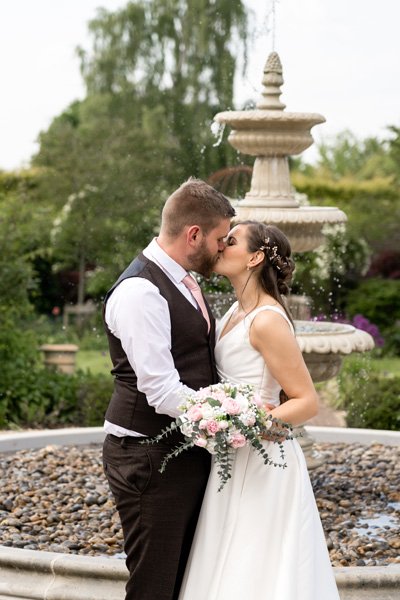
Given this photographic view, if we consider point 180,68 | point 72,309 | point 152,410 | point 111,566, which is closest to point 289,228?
point 111,566

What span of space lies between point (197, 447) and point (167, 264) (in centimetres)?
66

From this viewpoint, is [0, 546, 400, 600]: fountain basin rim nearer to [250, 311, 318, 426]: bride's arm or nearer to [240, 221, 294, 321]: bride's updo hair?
[250, 311, 318, 426]: bride's arm

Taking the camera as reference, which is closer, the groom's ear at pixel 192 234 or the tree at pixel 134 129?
the groom's ear at pixel 192 234

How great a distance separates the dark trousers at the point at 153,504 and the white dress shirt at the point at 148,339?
0.72 ft

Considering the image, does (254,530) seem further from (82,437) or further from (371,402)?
(371,402)

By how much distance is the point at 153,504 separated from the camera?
3.73 metres

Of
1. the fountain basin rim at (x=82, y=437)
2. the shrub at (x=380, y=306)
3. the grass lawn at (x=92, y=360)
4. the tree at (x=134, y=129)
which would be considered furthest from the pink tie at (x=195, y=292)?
the tree at (x=134, y=129)

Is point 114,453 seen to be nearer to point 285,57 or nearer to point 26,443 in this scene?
point 26,443

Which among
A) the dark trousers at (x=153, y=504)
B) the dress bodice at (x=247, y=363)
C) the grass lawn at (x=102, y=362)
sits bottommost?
the grass lawn at (x=102, y=362)

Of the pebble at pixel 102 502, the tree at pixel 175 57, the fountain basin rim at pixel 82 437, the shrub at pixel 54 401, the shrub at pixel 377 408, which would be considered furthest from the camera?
the tree at pixel 175 57

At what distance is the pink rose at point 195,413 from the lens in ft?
11.4

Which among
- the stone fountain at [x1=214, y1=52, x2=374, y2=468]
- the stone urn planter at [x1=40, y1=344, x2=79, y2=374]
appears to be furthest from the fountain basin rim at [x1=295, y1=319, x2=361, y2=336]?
the stone urn planter at [x1=40, y1=344, x2=79, y2=374]

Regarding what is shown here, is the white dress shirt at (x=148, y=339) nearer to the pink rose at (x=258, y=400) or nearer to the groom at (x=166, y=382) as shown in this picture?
the groom at (x=166, y=382)

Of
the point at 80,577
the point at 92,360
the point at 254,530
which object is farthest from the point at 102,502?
the point at 92,360
